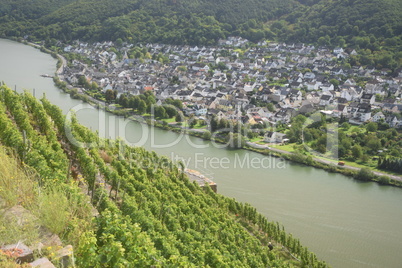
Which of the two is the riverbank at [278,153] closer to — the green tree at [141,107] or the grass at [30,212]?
the green tree at [141,107]

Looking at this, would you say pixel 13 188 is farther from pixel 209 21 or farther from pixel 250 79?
pixel 209 21

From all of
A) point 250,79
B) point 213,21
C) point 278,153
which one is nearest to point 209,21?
point 213,21

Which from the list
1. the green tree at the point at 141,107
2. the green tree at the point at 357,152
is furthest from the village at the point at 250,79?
the green tree at the point at 357,152

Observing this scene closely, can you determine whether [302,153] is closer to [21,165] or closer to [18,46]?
[21,165]

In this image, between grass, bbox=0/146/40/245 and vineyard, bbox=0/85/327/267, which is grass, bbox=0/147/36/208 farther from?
vineyard, bbox=0/85/327/267

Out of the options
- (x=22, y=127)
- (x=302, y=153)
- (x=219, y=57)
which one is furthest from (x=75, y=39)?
(x=22, y=127)
